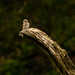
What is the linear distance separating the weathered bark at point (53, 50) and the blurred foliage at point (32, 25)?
402cm

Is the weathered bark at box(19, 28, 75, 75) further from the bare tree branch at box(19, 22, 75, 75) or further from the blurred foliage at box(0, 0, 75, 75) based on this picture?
the blurred foliage at box(0, 0, 75, 75)

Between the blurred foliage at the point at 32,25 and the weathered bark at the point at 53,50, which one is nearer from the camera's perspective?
Result: the weathered bark at the point at 53,50

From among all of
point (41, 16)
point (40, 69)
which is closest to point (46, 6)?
point (41, 16)

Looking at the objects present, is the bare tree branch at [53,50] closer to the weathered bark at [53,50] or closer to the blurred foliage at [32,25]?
the weathered bark at [53,50]

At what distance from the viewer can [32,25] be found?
7.25 metres

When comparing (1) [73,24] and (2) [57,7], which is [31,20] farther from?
(1) [73,24]

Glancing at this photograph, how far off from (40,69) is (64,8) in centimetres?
198

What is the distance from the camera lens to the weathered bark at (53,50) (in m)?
2.58

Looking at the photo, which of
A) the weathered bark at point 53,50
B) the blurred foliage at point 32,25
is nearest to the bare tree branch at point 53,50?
the weathered bark at point 53,50

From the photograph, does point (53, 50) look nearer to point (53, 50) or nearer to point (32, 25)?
point (53, 50)

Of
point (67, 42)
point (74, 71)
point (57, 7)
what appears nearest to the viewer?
point (74, 71)

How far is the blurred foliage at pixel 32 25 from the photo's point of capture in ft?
22.9

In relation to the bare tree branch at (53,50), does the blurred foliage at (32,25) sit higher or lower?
higher

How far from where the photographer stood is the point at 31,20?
24.3 feet
